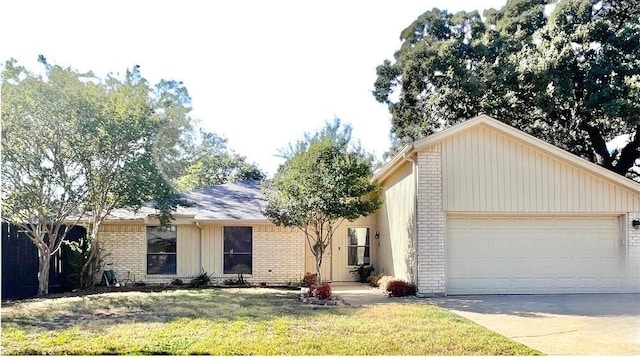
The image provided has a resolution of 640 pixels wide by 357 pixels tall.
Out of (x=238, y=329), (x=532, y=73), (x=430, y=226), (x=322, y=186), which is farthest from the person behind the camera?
(x=532, y=73)

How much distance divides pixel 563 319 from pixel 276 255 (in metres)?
9.07

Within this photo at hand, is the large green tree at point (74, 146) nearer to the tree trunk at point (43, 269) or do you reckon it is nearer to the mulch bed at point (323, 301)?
the tree trunk at point (43, 269)

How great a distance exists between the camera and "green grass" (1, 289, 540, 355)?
289 inches

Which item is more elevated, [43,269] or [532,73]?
[532,73]

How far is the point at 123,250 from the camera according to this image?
54.3 ft

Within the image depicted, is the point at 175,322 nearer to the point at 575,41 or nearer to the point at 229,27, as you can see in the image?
the point at 229,27

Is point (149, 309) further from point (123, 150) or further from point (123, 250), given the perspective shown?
point (123, 250)

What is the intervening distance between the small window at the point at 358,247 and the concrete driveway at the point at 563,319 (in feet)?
19.3

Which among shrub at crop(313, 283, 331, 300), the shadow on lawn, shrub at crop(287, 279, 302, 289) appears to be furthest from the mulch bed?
shrub at crop(287, 279, 302, 289)

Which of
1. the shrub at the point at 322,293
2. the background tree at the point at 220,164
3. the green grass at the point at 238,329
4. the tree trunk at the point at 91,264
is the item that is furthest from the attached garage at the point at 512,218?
the background tree at the point at 220,164

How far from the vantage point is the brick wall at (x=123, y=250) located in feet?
54.2

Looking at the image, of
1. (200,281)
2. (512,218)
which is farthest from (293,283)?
(512,218)

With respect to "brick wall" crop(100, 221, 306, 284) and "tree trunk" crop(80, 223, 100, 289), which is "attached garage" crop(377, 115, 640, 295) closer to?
"brick wall" crop(100, 221, 306, 284)

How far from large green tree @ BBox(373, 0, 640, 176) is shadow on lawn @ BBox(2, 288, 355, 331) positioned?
11.7 m
